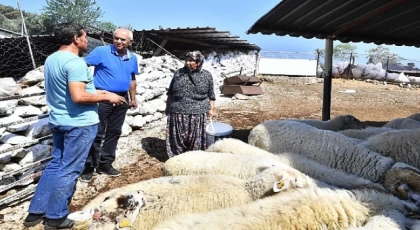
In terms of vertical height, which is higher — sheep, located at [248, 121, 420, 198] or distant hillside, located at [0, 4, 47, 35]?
distant hillside, located at [0, 4, 47, 35]

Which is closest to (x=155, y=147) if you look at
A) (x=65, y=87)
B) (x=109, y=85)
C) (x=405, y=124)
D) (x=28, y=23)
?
(x=109, y=85)

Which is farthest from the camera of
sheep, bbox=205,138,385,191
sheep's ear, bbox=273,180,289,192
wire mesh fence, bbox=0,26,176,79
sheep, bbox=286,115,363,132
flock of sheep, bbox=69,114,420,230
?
wire mesh fence, bbox=0,26,176,79

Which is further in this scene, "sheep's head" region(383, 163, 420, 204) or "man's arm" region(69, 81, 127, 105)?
"man's arm" region(69, 81, 127, 105)

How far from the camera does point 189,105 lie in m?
4.79

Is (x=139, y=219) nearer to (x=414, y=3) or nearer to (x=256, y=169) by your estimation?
(x=256, y=169)

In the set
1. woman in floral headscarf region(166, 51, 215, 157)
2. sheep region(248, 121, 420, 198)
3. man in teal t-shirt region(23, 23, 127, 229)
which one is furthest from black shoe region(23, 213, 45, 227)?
sheep region(248, 121, 420, 198)

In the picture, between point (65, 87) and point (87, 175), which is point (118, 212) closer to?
point (65, 87)

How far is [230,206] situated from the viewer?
8.68 ft

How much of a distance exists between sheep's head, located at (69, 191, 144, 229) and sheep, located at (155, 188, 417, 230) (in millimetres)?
389

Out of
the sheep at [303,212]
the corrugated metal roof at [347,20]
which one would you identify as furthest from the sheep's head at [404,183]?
the corrugated metal roof at [347,20]

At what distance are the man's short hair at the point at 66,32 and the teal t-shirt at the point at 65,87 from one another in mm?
131

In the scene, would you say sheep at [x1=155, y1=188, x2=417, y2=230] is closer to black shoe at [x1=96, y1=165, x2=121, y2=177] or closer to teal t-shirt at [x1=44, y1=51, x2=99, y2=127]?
teal t-shirt at [x1=44, y1=51, x2=99, y2=127]

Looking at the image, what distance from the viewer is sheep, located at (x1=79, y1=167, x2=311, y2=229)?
259 cm

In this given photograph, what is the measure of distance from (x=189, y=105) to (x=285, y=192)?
2541mm
